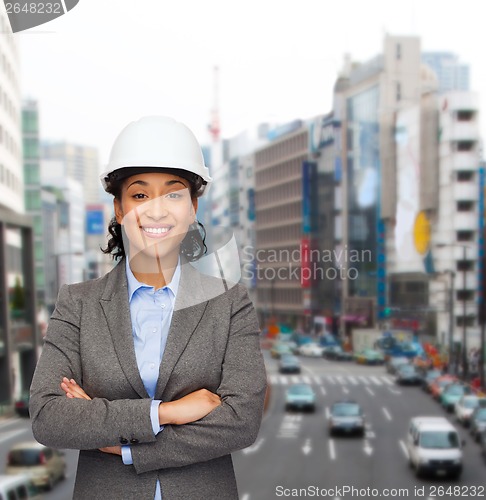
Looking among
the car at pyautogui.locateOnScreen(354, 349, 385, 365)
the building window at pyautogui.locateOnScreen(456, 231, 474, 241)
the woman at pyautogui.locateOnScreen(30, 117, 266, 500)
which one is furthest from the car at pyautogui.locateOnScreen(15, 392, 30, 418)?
the woman at pyautogui.locateOnScreen(30, 117, 266, 500)

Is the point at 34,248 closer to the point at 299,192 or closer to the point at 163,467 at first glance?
the point at 299,192

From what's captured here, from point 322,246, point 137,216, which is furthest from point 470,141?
point 137,216

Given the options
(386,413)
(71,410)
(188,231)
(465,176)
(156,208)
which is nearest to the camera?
(71,410)

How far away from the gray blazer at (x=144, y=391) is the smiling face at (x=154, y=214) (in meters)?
0.08

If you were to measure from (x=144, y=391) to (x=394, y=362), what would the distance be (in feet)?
9.10

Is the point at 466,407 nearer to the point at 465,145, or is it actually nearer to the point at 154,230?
the point at 465,145

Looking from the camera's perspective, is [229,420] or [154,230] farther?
[154,230]

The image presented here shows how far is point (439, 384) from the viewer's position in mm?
3785

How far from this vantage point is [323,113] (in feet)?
11.7

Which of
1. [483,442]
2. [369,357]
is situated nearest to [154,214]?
[369,357]

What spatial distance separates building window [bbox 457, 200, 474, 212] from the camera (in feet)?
12.0

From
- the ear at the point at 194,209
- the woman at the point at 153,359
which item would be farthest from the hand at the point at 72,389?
the ear at the point at 194,209

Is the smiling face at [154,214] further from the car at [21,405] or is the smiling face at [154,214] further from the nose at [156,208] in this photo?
the car at [21,405]

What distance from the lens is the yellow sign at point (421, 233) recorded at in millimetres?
3670
